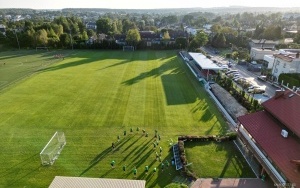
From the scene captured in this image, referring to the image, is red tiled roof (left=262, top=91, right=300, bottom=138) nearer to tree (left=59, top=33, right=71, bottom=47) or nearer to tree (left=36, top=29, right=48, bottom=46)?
tree (left=59, top=33, right=71, bottom=47)

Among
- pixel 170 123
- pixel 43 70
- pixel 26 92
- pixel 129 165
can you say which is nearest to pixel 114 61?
pixel 43 70

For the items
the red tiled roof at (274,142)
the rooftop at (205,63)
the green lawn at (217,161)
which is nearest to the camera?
the red tiled roof at (274,142)

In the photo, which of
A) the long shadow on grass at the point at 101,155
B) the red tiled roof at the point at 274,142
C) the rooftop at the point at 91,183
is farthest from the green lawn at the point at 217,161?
the long shadow on grass at the point at 101,155

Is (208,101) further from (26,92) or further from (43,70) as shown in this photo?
(43,70)

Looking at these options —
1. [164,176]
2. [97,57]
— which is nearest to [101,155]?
[164,176]

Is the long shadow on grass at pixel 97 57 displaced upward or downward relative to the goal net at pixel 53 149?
upward

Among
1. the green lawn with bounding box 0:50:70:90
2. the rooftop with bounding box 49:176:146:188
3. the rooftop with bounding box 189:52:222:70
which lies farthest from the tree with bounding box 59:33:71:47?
the rooftop with bounding box 49:176:146:188

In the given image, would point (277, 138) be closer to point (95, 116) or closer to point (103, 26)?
point (95, 116)

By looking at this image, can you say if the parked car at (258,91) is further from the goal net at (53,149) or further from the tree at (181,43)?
the tree at (181,43)
